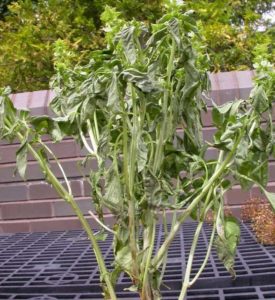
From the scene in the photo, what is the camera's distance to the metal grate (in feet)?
4.98

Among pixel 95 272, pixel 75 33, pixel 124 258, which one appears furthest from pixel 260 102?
pixel 75 33

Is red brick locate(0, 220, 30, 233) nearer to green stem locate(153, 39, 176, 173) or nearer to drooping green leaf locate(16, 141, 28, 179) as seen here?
drooping green leaf locate(16, 141, 28, 179)

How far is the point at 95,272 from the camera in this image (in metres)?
1.76

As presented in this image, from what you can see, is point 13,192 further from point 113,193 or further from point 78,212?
point 113,193

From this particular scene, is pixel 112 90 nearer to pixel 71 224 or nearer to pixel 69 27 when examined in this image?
pixel 71 224

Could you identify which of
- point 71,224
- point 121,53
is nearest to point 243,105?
point 121,53

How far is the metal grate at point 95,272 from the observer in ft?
4.98

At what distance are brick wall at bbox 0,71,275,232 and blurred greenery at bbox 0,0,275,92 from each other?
34.2 inches

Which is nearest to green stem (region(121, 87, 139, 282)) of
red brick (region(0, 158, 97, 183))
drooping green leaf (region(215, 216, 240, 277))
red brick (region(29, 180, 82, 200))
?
drooping green leaf (region(215, 216, 240, 277))

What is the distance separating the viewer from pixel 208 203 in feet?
3.77

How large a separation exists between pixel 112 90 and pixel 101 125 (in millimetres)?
330

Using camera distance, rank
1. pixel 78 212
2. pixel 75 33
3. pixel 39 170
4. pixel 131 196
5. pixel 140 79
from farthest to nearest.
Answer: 1. pixel 75 33
2. pixel 39 170
3. pixel 78 212
4. pixel 131 196
5. pixel 140 79

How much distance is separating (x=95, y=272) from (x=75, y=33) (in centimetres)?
296

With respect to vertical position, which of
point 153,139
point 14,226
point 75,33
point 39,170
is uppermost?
point 75,33
